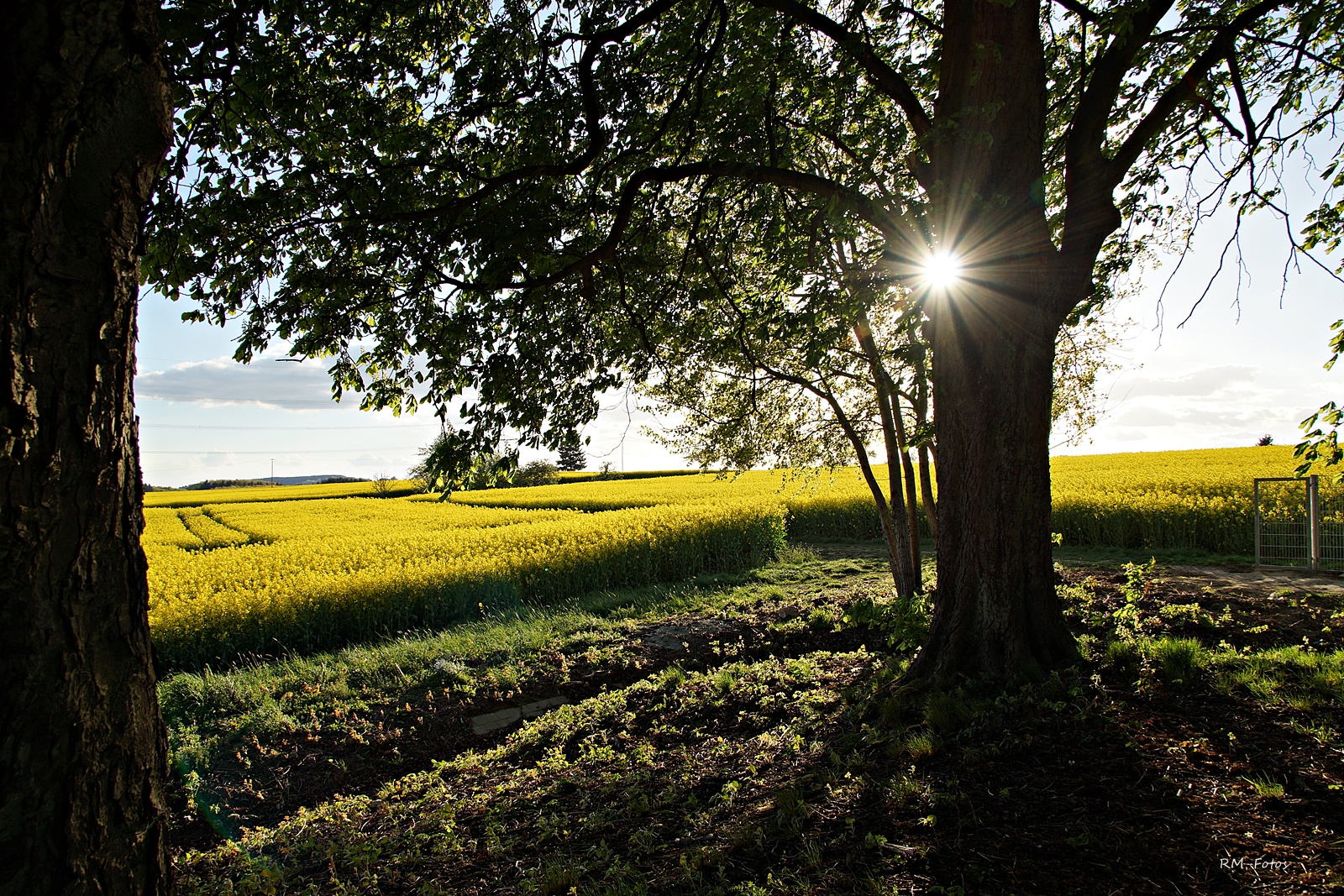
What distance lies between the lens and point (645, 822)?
3.78m

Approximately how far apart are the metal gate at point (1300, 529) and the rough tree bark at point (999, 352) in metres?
7.83

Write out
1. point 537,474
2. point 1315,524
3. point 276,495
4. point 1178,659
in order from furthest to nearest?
1. point 537,474
2. point 276,495
3. point 1315,524
4. point 1178,659

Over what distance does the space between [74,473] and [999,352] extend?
5232mm

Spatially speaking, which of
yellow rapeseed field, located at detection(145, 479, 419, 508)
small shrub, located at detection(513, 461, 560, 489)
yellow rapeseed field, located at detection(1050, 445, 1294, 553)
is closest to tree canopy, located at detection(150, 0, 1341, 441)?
yellow rapeseed field, located at detection(1050, 445, 1294, 553)

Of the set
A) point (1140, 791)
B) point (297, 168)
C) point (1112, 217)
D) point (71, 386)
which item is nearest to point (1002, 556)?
point (1140, 791)

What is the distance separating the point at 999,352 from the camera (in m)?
4.87

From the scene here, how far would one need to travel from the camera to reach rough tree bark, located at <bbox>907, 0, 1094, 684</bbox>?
15.7ft

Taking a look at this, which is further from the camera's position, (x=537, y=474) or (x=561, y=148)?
(x=537, y=474)

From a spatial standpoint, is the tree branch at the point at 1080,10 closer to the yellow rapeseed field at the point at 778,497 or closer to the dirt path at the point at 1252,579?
the yellow rapeseed field at the point at 778,497

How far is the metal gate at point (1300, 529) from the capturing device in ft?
35.2

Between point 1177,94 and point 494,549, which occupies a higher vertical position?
point 1177,94

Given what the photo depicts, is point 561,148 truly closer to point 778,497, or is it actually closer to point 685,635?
point 685,635

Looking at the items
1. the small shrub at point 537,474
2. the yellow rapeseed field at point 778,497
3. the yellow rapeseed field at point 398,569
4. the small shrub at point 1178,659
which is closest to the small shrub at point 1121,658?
the small shrub at point 1178,659

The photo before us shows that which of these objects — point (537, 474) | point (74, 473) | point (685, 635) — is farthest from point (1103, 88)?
point (537, 474)
